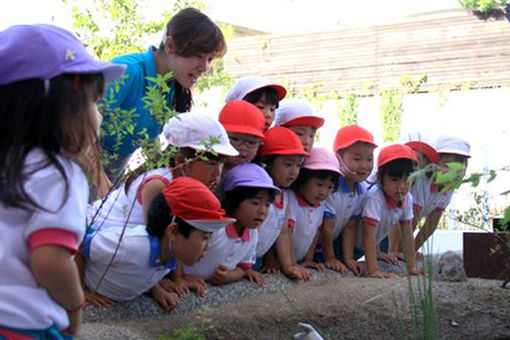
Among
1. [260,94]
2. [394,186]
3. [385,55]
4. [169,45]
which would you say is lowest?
[394,186]

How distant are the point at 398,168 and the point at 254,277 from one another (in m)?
1.78

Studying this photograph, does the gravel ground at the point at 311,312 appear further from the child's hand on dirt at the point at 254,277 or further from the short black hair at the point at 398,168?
the short black hair at the point at 398,168

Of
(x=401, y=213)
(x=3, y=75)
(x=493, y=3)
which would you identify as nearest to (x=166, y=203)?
(x=3, y=75)

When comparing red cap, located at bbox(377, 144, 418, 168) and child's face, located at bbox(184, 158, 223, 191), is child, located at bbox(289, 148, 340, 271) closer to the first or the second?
red cap, located at bbox(377, 144, 418, 168)

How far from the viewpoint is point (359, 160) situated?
6.17 m

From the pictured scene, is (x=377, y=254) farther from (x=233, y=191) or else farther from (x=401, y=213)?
(x=233, y=191)

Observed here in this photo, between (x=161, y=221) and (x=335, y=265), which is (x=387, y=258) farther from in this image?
(x=161, y=221)

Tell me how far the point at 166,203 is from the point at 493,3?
11105 mm

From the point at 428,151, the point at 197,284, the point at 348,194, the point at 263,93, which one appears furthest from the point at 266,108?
the point at 428,151

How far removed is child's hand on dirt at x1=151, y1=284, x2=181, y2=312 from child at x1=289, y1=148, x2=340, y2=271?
1.64 metres

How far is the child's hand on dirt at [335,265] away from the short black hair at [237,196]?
122 centimetres

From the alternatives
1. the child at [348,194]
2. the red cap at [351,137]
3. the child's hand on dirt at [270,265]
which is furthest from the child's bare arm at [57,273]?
the red cap at [351,137]

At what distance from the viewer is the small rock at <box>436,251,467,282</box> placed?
5.93 meters

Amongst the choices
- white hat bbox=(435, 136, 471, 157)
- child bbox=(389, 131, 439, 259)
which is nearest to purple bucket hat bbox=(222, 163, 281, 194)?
child bbox=(389, 131, 439, 259)
